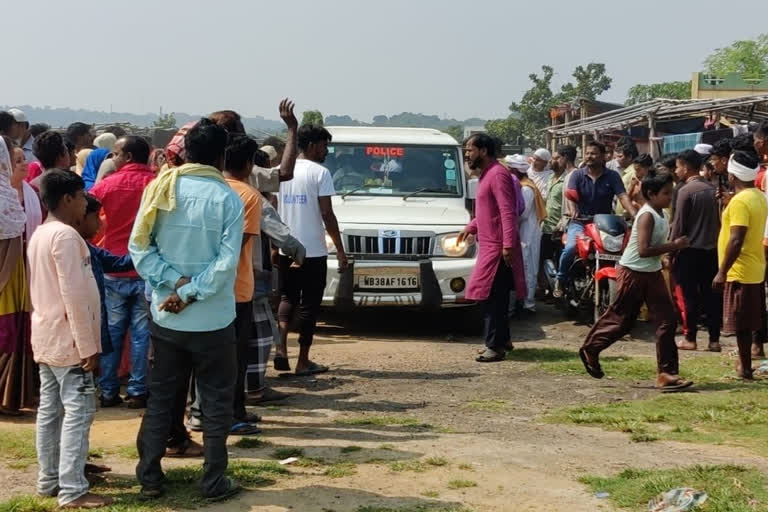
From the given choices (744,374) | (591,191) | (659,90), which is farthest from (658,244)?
(659,90)

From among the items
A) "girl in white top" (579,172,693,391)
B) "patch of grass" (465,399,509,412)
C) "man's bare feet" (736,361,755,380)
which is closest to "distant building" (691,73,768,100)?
"man's bare feet" (736,361,755,380)

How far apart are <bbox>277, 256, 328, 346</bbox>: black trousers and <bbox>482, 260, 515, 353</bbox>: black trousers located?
1.60 meters

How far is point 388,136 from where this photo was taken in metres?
12.0

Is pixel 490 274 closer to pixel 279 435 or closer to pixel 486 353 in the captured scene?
pixel 486 353

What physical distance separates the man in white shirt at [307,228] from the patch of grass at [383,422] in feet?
5.14

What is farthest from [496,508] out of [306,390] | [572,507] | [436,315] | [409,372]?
[436,315]

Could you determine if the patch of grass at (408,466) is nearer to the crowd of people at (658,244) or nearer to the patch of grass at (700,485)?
the patch of grass at (700,485)

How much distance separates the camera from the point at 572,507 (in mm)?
5086

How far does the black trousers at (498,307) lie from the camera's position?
9.24 meters

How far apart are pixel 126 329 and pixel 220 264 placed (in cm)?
288

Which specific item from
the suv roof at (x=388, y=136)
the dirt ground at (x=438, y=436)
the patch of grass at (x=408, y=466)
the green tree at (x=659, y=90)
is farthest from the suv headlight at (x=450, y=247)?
the green tree at (x=659, y=90)

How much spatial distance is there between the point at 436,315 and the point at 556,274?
4.86 ft

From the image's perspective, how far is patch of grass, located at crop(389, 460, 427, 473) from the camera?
5.67m

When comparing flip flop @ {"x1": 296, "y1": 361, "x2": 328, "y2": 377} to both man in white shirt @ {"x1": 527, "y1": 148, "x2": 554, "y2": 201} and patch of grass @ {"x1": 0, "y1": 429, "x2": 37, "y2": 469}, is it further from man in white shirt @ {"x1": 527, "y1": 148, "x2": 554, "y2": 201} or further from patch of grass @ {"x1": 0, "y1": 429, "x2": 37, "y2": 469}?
man in white shirt @ {"x1": 527, "y1": 148, "x2": 554, "y2": 201}
